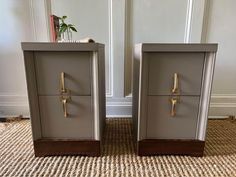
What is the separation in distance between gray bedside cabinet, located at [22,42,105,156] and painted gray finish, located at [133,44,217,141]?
0.21 m

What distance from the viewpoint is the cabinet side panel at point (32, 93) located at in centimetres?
73

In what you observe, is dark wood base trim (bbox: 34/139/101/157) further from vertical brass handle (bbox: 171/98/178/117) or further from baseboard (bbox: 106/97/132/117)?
baseboard (bbox: 106/97/132/117)

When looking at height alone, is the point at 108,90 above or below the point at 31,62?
below

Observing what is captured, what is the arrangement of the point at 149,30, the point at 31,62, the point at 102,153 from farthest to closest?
1. the point at 149,30
2. the point at 102,153
3. the point at 31,62

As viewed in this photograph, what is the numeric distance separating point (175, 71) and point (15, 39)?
3.72 ft

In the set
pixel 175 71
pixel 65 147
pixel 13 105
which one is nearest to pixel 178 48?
pixel 175 71

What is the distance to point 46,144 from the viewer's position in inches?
32.4

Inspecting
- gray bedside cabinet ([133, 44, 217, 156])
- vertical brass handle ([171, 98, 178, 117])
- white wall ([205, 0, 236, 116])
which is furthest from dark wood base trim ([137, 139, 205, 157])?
white wall ([205, 0, 236, 116])

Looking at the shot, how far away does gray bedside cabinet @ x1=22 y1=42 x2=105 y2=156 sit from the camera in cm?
73

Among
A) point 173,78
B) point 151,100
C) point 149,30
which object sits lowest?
point 151,100

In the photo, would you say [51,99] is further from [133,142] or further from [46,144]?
[133,142]

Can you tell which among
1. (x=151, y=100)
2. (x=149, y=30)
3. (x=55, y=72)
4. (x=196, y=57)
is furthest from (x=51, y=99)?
(x=149, y=30)

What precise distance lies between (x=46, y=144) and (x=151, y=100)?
551mm

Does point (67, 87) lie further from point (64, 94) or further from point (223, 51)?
point (223, 51)
